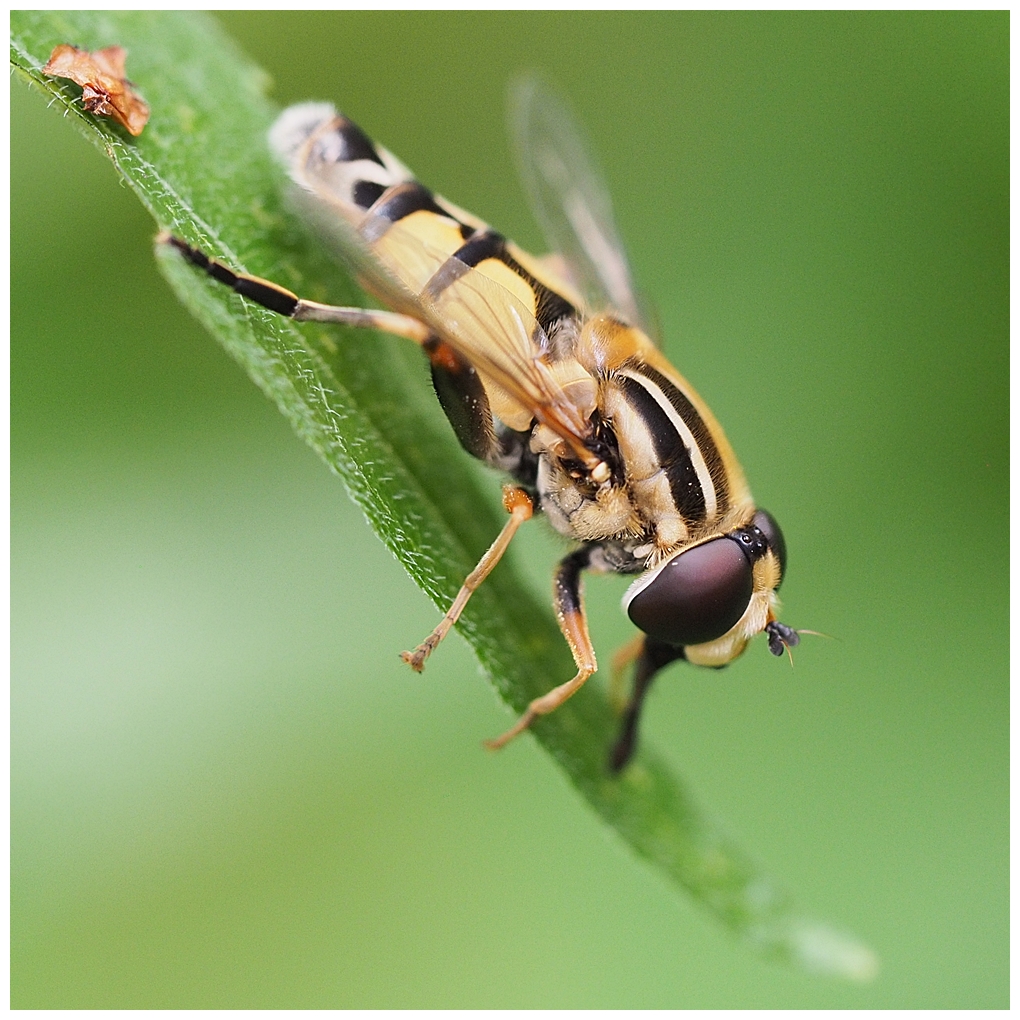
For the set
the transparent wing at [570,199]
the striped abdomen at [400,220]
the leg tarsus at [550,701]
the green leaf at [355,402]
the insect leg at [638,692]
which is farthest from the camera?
the transparent wing at [570,199]

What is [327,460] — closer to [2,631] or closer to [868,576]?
[2,631]

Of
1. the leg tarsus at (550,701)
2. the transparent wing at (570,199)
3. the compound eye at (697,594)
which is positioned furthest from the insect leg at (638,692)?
the transparent wing at (570,199)

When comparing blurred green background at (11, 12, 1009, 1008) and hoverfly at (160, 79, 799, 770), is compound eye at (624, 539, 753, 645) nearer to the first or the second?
hoverfly at (160, 79, 799, 770)

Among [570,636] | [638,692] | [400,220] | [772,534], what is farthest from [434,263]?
[638,692]

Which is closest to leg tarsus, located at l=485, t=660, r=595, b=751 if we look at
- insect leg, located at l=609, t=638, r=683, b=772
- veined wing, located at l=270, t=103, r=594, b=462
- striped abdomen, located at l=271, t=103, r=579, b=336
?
insect leg, located at l=609, t=638, r=683, b=772

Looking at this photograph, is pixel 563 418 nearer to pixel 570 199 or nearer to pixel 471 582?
pixel 471 582

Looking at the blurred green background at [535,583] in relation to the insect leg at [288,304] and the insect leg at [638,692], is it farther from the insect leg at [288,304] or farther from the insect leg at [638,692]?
the insect leg at [288,304]
